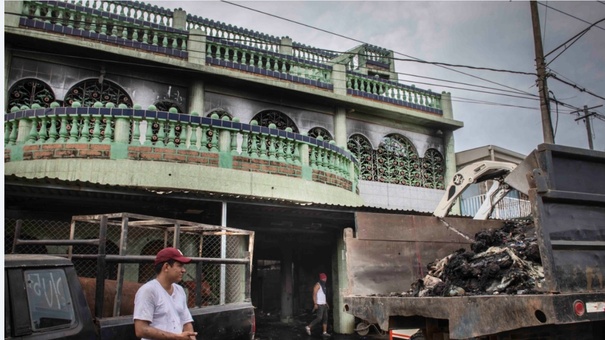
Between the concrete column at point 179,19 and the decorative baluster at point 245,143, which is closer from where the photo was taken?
the decorative baluster at point 245,143

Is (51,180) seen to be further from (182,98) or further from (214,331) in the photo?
(182,98)

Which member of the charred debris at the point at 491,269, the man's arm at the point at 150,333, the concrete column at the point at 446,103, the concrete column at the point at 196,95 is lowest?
the man's arm at the point at 150,333

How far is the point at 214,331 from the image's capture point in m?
5.04

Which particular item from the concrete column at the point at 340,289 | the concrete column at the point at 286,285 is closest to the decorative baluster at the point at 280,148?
the concrete column at the point at 340,289

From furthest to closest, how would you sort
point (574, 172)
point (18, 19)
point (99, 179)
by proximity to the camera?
1. point (18, 19)
2. point (99, 179)
3. point (574, 172)

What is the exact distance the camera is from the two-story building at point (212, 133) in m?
8.18

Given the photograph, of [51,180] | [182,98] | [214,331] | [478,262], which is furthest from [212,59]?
[478,262]

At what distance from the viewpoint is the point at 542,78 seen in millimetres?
13438

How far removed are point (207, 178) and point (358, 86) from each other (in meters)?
7.64

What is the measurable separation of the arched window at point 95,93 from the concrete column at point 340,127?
5798 mm

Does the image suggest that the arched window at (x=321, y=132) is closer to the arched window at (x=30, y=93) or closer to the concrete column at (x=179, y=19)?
the concrete column at (x=179, y=19)

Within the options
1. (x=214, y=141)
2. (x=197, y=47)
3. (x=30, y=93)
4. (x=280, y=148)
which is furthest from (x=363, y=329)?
(x=30, y=93)

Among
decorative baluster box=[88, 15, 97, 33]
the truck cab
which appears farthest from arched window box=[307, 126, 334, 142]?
the truck cab

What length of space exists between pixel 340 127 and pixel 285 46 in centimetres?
299
